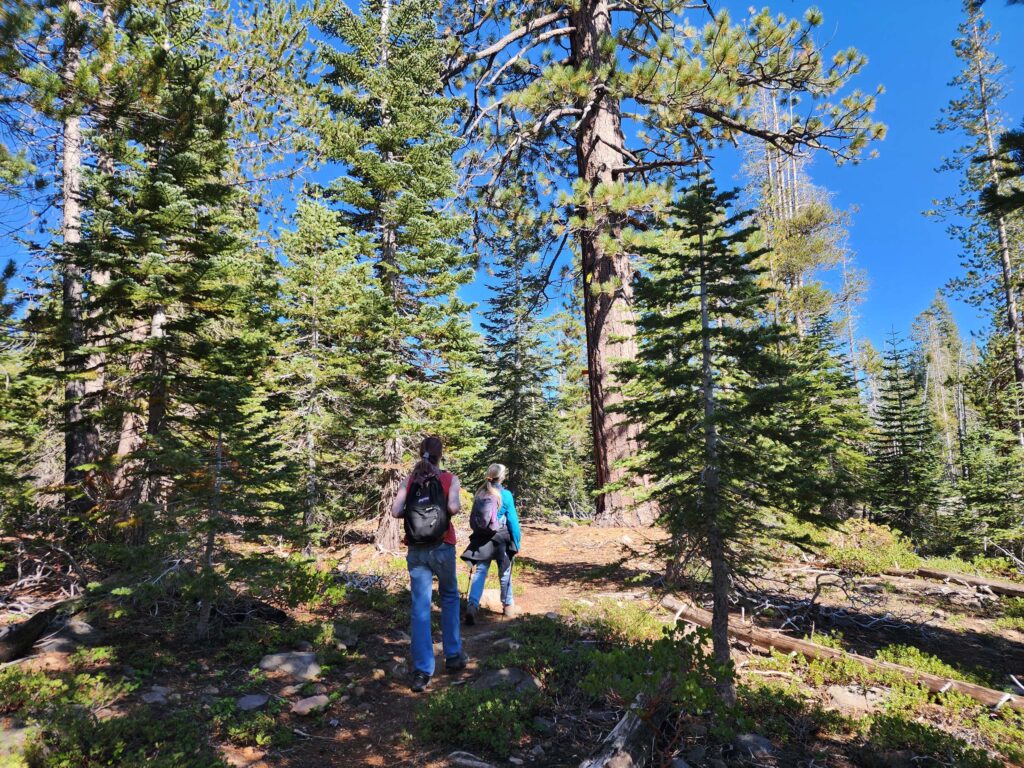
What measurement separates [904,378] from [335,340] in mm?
19218

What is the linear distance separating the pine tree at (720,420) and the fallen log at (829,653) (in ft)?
5.17

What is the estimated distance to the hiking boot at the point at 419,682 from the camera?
188 inches

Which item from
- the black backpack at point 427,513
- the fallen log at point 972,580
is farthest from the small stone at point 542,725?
the fallen log at point 972,580

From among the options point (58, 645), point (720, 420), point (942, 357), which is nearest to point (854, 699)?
point (720, 420)

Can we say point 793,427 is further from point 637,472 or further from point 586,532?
point 586,532

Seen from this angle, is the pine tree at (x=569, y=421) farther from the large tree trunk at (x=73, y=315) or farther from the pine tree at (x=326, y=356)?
the large tree trunk at (x=73, y=315)

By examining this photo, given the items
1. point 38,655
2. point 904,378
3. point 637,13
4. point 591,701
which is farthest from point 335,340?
point 904,378

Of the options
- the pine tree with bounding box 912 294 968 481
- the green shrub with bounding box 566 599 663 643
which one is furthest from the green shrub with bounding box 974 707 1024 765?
the pine tree with bounding box 912 294 968 481

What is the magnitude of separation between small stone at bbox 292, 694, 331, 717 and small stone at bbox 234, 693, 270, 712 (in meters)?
0.27

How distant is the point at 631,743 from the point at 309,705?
9.64 feet

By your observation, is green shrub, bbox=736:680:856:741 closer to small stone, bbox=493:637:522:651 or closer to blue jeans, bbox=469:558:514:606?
small stone, bbox=493:637:522:651

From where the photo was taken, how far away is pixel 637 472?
5.42 m

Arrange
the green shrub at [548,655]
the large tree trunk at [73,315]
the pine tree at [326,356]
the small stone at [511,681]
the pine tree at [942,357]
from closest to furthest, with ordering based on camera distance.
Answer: the small stone at [511,681] < the green shrub at [548,655] < the large tree trunk at [73,315] < the pine tree at [326,356] < the pine tree at [942,357]

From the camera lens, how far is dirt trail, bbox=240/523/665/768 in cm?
368
